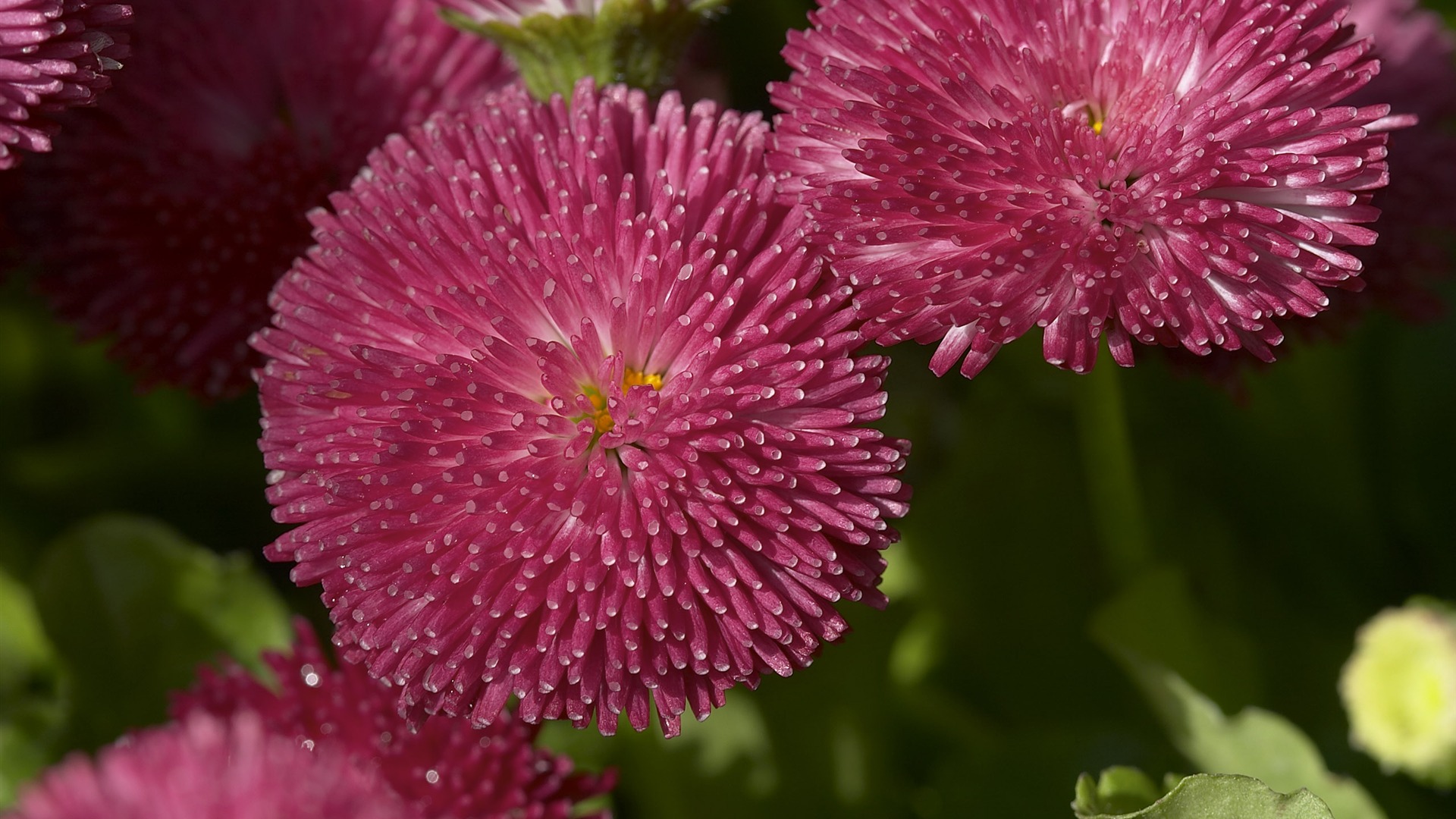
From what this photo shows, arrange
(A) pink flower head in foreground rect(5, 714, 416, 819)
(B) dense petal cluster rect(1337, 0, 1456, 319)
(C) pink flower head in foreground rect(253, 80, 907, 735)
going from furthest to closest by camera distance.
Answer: (B) dense petal cluster rect(1337, 0, 1456, 319) < (C) pink flower head in foreground rect(253, 80, 907, 735) < (A) pink flower head in foreground rect(5, 714, 416, 819)

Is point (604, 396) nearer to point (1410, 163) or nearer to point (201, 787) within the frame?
point (201, 787)

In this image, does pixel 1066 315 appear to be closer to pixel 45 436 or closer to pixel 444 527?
pixel 444 527

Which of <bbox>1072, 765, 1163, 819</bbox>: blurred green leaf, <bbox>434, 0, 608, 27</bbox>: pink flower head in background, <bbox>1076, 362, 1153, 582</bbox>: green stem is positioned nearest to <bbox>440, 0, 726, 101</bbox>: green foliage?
<bbox>434, 0, 608, 27</bbox>: pink flower head in background

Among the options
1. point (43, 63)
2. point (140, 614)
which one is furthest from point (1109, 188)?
point (140, 614)

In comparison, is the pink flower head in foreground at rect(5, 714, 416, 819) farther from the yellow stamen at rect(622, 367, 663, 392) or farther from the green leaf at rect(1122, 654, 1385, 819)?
the green leaf at rect(1122, 654, 1385, 819)

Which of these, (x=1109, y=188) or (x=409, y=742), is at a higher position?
(x=1109, y=188)

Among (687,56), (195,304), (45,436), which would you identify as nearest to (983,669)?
(687,56)
